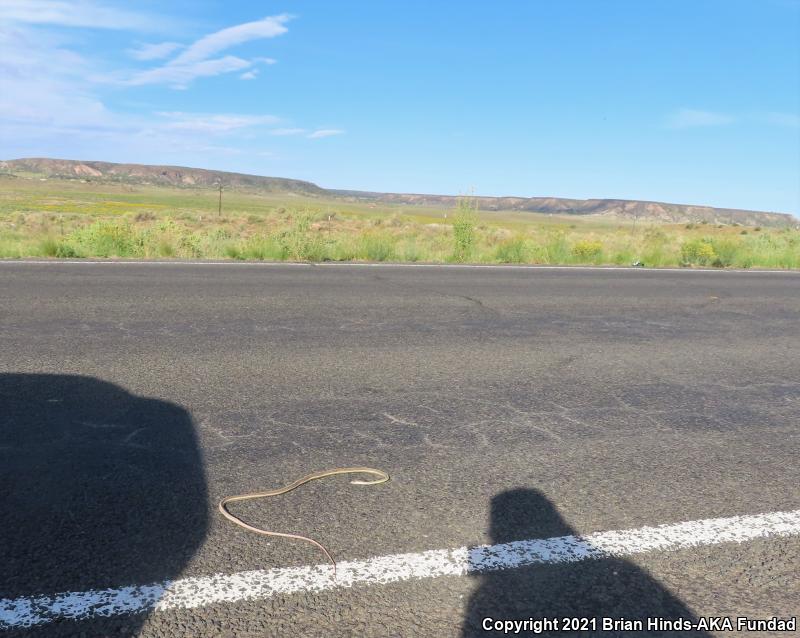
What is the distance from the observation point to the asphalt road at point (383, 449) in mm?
2576

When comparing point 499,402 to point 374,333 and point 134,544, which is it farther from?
point 134,544

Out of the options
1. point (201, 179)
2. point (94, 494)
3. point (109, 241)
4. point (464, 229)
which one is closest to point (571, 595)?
point (94, 494)

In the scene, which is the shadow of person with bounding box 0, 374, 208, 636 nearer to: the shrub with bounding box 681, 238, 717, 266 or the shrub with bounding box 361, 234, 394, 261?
the shrub with bounding box 361, 234, 394, 261

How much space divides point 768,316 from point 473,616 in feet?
26.8

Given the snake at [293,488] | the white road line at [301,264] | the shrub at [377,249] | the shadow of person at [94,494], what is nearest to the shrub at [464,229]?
the shrub at [377,249]

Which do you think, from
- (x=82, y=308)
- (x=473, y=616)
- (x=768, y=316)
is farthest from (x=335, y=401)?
(x=768, y=316)

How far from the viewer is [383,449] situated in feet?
12.9

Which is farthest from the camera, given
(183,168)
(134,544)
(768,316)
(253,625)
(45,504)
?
(183,168)

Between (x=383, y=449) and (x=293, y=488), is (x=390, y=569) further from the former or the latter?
(x=383, y=449)

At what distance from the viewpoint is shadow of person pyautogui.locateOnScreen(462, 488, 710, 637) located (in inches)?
97.3

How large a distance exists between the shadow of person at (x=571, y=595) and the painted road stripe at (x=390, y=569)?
6 centimetres

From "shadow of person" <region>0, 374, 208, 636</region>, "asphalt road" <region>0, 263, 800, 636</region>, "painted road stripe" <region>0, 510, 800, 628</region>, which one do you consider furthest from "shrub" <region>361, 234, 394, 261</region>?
"painted road stripe" <region>0, 510, 800, 628</region>

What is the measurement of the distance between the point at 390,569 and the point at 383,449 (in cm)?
125

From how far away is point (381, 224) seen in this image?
161ft
